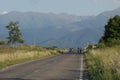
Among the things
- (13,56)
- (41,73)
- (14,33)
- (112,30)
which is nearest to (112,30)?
(112,30)

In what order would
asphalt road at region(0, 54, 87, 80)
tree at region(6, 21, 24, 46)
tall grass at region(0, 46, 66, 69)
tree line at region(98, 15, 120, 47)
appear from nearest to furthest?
asphalt road at region(0, 54, 87, 80) → tall grass at region(0, 46, 66, 69) → tree line at region(98, 15, 120, 47) → tree at region(6, 21, 24, 46)

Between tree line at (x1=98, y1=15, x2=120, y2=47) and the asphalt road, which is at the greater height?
tree line at (x1=98, y1=15, x2=120, y2=47)

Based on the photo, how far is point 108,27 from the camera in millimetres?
104812

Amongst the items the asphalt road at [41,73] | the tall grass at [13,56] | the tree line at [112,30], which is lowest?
the asphalt road at [41,73]

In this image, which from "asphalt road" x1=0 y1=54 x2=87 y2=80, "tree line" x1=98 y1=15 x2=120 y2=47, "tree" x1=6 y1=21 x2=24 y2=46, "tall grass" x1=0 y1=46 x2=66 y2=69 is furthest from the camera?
"tree" x1=6 y1=21 x2=24 y2=46

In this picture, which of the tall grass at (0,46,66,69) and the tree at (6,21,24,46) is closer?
the tall grass at (0,46,66,69)

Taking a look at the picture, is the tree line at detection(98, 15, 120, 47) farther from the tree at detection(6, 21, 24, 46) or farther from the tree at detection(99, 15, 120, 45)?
the tree at detection(6, 21, 24, 46)

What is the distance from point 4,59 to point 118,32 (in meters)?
57.0

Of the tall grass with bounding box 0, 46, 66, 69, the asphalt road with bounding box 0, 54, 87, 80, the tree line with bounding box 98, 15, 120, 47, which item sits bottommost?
the asphalt road with bounding box 0, 54, 87, 80

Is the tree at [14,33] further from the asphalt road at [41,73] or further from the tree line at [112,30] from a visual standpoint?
the asphalt road at [41,73]

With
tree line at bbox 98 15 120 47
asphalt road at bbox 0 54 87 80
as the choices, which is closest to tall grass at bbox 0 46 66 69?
asphalt road at bbox 0 54 87 80

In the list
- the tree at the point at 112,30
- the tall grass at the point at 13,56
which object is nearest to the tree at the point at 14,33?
the tree at the point at 112,30

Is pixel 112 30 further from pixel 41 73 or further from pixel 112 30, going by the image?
pixel 41 73

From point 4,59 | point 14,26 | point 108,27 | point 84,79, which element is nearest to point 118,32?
point 108,27
